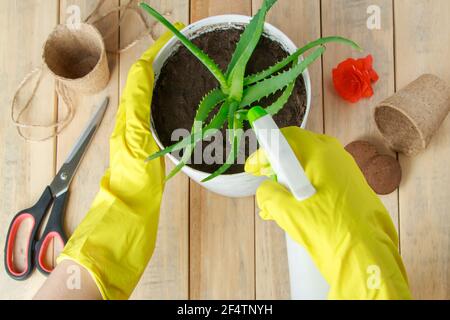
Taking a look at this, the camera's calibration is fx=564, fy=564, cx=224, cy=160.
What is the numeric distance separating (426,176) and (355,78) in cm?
22

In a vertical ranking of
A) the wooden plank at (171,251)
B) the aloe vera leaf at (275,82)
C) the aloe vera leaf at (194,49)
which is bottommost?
the wooden plank at (171,251)

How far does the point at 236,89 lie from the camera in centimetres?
75

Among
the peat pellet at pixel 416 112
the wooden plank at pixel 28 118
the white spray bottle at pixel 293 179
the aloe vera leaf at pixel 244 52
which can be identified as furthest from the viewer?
the wooden plank at pixel 28 118

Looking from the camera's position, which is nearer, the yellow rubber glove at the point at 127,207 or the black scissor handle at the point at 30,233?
the yellow rubber glove at the point at 127,207

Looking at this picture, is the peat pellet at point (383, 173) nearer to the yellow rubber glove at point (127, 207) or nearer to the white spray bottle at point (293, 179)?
the white spray bottle at point (293, 179)

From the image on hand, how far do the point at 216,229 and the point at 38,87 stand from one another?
1.41 feet

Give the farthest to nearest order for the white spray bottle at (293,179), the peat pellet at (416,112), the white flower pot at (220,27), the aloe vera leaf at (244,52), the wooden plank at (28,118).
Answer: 1. the wooden plank at (28,118)
2. the peat pellet at (416,112)
3. the white flower pot at (220,27)
4. the aloe vera leaf at (244,52)
5. the white spray bottle at (293,179)

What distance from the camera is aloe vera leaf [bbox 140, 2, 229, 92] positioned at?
0.72 metres

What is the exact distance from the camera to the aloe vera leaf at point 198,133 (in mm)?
730

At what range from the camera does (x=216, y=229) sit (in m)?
1.01

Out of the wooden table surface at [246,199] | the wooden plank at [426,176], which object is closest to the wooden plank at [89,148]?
the wooden table surface at [246,199]

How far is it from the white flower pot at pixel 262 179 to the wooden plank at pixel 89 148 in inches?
7.9

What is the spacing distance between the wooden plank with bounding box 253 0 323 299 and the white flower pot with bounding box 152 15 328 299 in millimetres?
123
